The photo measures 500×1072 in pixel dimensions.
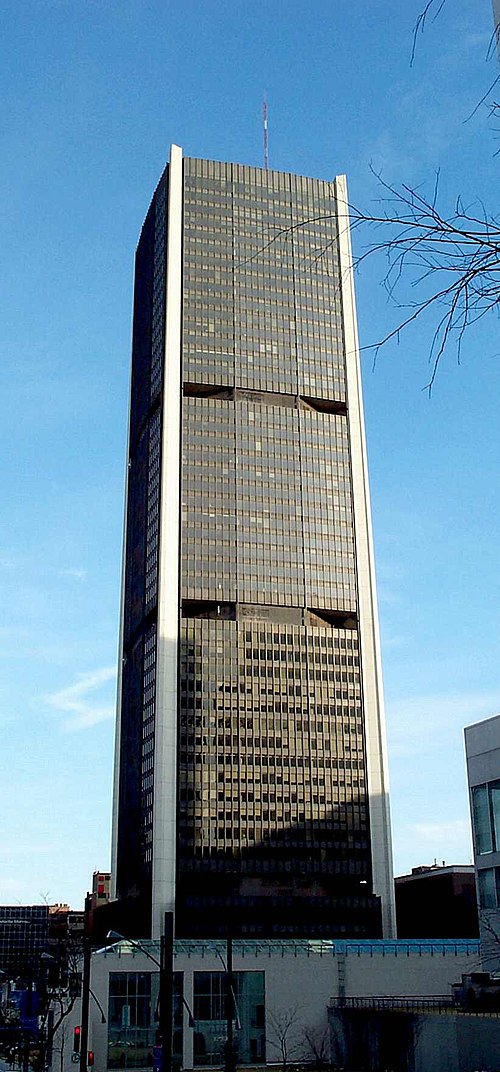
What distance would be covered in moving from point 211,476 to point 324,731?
45.9m

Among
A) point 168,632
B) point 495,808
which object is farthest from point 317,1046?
point 168,632

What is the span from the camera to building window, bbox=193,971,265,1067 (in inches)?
3553

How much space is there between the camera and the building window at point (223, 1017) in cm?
9025

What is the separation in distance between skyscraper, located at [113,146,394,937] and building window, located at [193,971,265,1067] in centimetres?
6331

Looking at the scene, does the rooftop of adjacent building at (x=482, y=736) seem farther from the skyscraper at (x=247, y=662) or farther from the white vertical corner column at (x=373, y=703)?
the white vertical corner column at (x=373, y=703)

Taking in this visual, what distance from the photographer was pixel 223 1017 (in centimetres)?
9138

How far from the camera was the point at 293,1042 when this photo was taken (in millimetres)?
90000

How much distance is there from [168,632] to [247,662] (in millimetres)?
13227

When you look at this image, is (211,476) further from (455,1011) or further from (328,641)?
(455,1011)

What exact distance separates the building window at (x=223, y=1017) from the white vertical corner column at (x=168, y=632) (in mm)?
63017

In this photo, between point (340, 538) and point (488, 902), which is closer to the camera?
point (488, 902)

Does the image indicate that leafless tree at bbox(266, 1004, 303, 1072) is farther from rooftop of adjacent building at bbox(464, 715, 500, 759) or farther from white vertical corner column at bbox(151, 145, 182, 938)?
white vertical corner column at bbox(151, 145, 182, 938)

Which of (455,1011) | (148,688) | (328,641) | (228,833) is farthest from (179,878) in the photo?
(455,1011)

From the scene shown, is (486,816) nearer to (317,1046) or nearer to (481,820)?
(481,820)
